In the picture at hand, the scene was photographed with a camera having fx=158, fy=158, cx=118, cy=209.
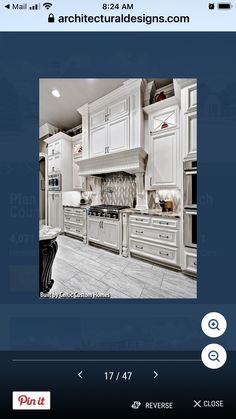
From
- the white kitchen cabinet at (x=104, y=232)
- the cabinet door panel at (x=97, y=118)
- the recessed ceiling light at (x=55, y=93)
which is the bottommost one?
the white kitchen cabinet at (x=104, y=232)

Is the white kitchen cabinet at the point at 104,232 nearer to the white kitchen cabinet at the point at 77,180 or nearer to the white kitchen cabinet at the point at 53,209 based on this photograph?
the white kitchen cabinet at the point at 77,180

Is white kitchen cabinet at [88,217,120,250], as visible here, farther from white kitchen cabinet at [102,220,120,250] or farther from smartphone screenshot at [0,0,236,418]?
smartphone screenshot at [0,0,236,418]

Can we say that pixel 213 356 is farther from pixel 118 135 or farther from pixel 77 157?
pixel 77 157

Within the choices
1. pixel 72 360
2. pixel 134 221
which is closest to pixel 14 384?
pixel 72 360

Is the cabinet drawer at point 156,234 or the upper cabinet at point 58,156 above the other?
the upper cabinet at point 58,156

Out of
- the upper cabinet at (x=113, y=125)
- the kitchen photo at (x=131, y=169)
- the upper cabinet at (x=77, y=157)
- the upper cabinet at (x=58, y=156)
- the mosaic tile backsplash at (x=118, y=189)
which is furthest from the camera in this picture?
the mosaic tile backsplash at (x=118, y=189)

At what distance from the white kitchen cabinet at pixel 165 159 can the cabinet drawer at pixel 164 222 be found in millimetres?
445

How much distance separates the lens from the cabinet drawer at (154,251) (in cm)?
141

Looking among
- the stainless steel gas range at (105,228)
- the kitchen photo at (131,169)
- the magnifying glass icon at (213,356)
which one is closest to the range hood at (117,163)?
the kitchen photo at (131,169)

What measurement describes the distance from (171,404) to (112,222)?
5.59 ft

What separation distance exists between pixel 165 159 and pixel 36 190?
1.74 meters

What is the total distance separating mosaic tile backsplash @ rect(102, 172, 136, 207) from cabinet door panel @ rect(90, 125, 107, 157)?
0.51 metres
